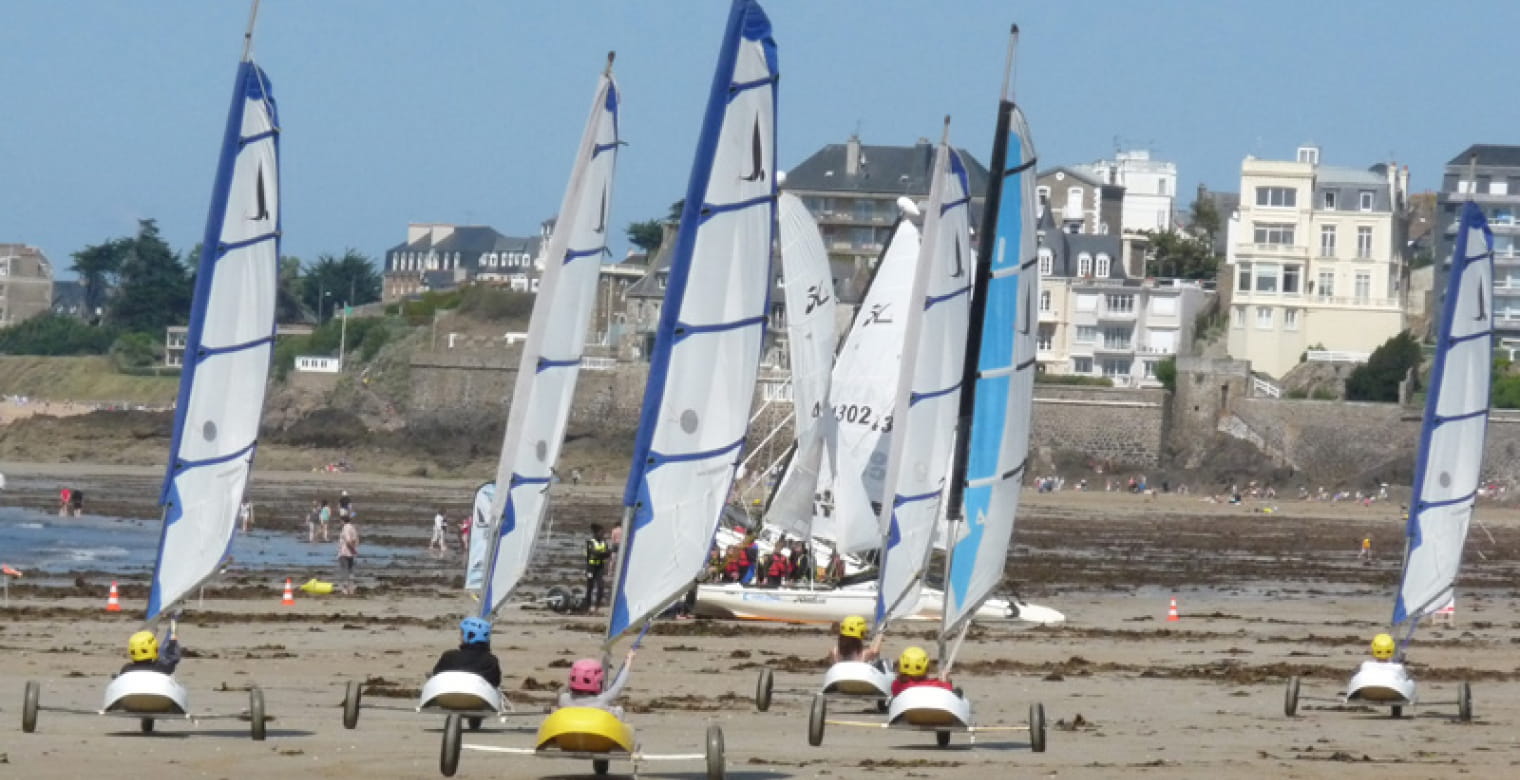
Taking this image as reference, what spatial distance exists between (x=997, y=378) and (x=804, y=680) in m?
4.40

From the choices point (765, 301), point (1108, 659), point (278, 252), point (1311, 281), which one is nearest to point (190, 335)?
point (278, 252)

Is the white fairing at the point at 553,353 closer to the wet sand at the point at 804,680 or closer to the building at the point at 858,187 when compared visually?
the wet sand at the point at 804,680

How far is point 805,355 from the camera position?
3588 centimetres

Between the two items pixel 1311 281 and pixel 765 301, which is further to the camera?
pixel 1311 281

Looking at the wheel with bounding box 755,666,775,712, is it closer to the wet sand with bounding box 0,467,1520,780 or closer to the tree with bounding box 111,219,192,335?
the wet sand with bounding box 0,467,1520,780

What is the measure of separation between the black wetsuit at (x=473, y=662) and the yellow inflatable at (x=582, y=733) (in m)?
1.74

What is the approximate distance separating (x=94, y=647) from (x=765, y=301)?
10546 millimetres

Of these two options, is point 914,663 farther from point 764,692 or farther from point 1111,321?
point 1111,321

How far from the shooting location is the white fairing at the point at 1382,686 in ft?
62.4

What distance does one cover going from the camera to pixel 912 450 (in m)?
20.8

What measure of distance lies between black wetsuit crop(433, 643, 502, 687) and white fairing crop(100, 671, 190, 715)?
5.28 ft

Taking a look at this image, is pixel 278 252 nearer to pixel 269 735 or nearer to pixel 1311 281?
pixel 269 735

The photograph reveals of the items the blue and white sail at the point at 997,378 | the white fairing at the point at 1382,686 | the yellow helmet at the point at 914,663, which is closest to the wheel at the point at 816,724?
the yellow helmet at the point at 914,663

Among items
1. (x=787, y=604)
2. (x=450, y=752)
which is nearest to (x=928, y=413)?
(x=450, y=752)
